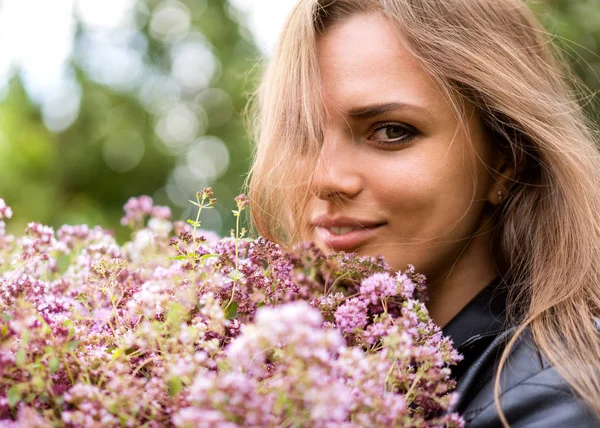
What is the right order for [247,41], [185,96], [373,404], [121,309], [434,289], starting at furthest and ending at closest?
[185,96], [247,41], [434,289], [121,309], [373,404]

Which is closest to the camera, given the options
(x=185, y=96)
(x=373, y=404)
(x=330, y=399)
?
(x=330, y=399)

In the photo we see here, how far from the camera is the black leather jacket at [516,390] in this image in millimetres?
1294

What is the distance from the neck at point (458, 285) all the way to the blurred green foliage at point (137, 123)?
26.5ft

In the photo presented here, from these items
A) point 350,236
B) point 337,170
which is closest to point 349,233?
point 350,236

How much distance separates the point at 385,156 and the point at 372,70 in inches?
10.7

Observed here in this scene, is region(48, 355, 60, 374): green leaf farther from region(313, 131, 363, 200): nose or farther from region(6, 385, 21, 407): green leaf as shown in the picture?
region(313, 131, 363, 200): nose

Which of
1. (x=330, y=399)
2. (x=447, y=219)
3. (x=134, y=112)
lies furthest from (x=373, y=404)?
(x=134, y=112)

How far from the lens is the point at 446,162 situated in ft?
6.17

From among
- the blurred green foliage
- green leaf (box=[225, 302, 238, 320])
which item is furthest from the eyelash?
the blurred green foliage

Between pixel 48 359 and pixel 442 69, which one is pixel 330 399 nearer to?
pixel 48 359

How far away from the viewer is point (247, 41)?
1060 cm

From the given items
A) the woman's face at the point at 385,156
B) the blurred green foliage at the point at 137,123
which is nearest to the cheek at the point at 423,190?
the woman's face at the point at 385,156

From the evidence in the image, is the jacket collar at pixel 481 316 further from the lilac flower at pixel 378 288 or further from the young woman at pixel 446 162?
the lilac flower at pixel 378 288

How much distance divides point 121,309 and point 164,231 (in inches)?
22.4
